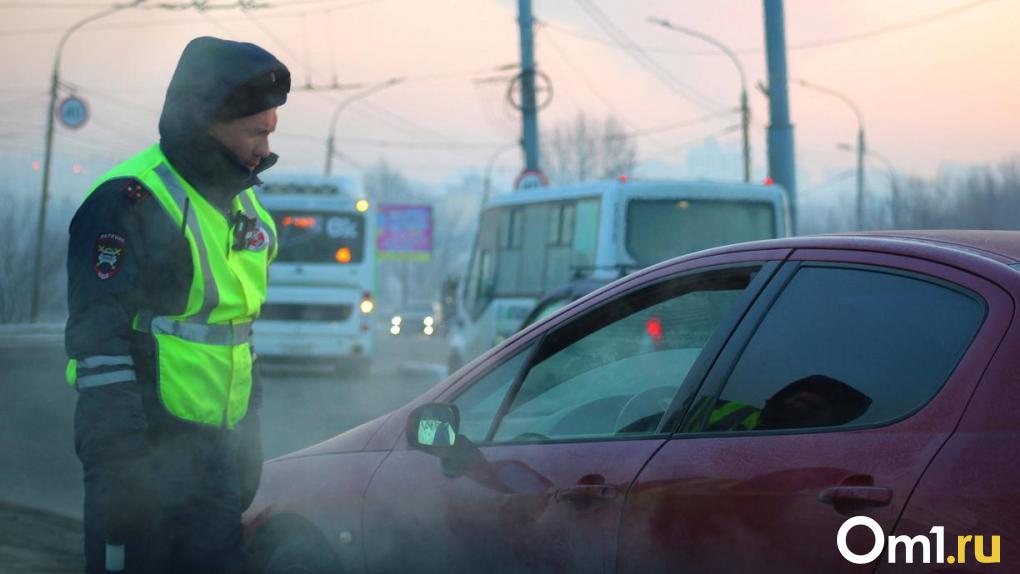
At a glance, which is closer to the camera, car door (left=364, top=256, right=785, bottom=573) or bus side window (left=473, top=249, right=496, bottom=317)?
car door (left=364, top=256, right=785, bottom=573)

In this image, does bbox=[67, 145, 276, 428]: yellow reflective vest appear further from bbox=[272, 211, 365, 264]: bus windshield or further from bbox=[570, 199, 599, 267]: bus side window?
bbox=[272, 211, 365, 264]: bus windshield

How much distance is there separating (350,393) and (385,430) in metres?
14.9

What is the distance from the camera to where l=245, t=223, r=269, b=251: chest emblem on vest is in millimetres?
3850

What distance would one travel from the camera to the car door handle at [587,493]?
3199mm

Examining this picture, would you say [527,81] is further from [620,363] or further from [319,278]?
[620,363]

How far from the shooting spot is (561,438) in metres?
3.62

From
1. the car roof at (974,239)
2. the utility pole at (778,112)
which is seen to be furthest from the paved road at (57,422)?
the utility pole at (778,112)

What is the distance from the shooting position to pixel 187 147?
3.73 metres

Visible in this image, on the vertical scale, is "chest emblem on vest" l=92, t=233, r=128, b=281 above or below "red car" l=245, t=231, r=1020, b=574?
above

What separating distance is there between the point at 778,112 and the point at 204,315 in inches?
488

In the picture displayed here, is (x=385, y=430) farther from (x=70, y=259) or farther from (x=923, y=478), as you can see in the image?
(x=923, y=478)

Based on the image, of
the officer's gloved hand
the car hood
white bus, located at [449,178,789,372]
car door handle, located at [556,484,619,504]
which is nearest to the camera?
car door handle, located at [556,484,619,504]

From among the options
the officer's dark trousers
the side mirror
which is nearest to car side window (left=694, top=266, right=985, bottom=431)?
the side mirror

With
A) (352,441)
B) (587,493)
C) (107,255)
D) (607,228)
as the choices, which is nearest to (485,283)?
(607,228)
